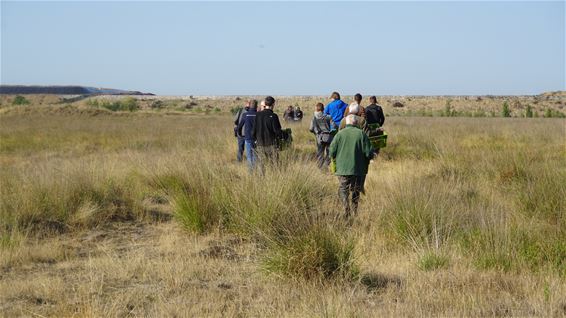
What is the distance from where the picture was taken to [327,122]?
1416 centimetres

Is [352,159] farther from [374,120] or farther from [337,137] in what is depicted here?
[374,120]

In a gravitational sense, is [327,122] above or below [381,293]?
above

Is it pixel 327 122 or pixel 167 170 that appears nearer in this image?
pixel 167 170

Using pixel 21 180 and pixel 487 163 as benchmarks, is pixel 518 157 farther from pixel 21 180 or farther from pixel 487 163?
pixel 21 180

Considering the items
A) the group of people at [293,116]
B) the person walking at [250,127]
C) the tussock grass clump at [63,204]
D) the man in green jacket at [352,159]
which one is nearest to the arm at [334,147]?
the man in green jacket at [352,159]

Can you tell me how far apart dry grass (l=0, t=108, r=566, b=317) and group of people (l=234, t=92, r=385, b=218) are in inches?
14.8

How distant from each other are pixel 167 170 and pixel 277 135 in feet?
6.70

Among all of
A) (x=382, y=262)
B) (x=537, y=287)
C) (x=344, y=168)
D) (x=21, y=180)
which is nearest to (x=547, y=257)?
(x=537, y=287)

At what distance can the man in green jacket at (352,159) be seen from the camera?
9.02m

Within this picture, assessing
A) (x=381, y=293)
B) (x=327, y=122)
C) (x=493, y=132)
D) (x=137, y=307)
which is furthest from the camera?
(x=493, y=132)

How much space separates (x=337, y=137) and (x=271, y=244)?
278cm

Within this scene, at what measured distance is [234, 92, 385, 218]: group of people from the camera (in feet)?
29.7

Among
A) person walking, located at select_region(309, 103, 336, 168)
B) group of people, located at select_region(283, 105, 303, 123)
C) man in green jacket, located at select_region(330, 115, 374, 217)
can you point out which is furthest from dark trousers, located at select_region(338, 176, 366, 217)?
group of people, located at select_region(283, 105, 303, 123)

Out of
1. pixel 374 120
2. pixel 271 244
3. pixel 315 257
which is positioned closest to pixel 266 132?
pixel 374 120
